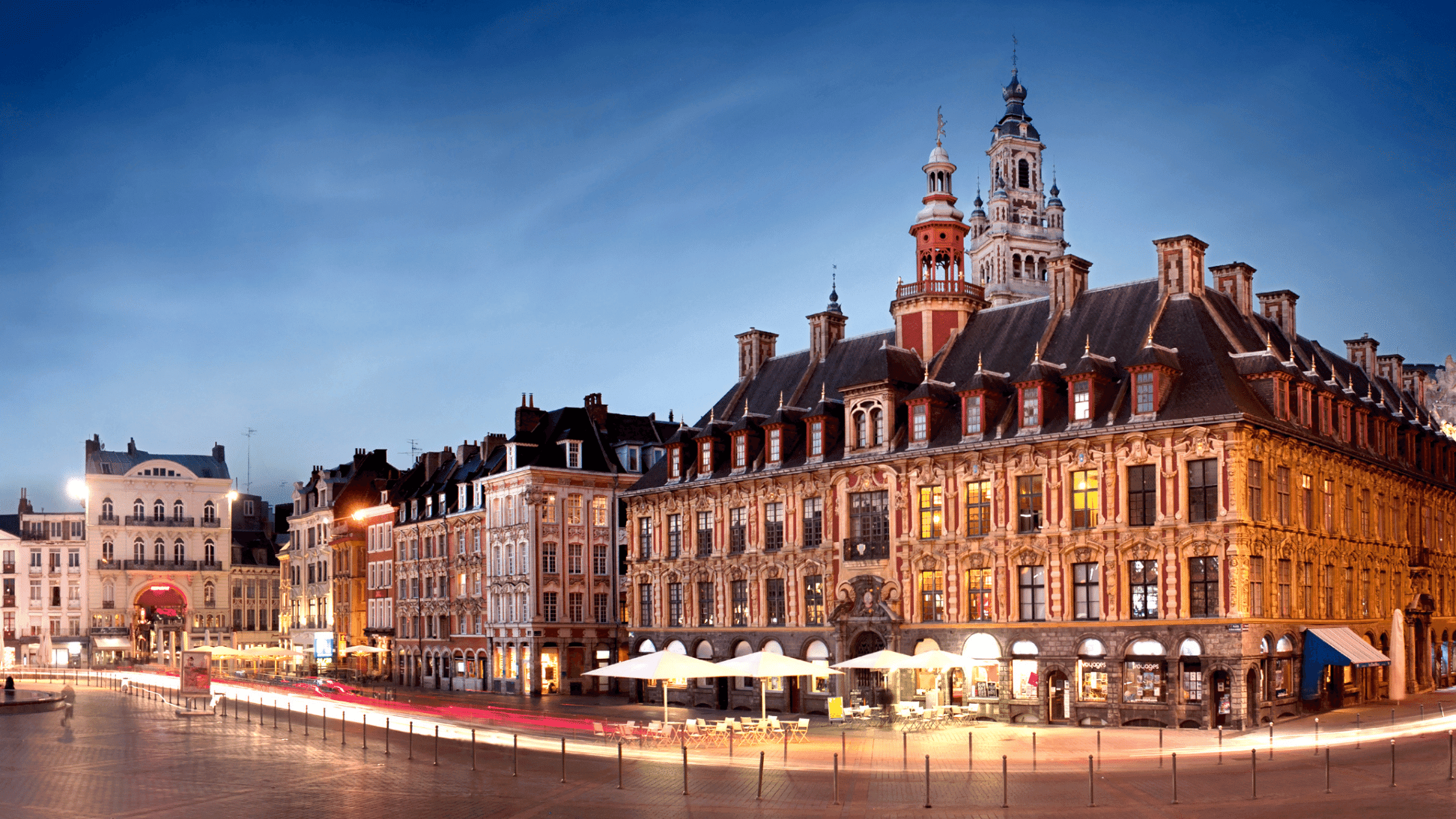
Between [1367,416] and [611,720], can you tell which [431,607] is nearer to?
[611,720]

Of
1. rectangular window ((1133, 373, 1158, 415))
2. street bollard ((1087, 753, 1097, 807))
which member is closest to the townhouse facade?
rectangular window ((1133, 373, 1158, 415))

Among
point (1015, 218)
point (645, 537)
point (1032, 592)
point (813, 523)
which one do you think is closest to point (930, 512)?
point (1032, 592)

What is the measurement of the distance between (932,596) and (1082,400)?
31.3 feet

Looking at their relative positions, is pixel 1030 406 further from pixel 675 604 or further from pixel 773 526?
pixel 675 604

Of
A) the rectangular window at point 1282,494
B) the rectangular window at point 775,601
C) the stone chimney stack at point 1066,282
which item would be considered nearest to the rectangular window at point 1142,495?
the rectangular window at point 1282,494

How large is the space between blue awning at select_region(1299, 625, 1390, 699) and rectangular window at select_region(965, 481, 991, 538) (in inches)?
437

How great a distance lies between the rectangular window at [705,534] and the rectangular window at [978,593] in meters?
13.8

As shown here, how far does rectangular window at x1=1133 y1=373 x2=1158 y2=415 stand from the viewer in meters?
47.0

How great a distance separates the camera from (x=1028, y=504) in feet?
165

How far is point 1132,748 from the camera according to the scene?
38.7m

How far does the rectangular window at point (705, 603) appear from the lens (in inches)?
2461

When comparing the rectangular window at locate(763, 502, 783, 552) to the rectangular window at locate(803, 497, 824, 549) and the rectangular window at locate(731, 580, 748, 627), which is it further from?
the rectangular window at locate(731, 580, 748, 627)

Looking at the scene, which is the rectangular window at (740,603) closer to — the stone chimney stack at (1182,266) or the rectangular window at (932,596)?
the rectangular window at (932,596)

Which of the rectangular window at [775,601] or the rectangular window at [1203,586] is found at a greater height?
the rectangular window at [1203,586]
